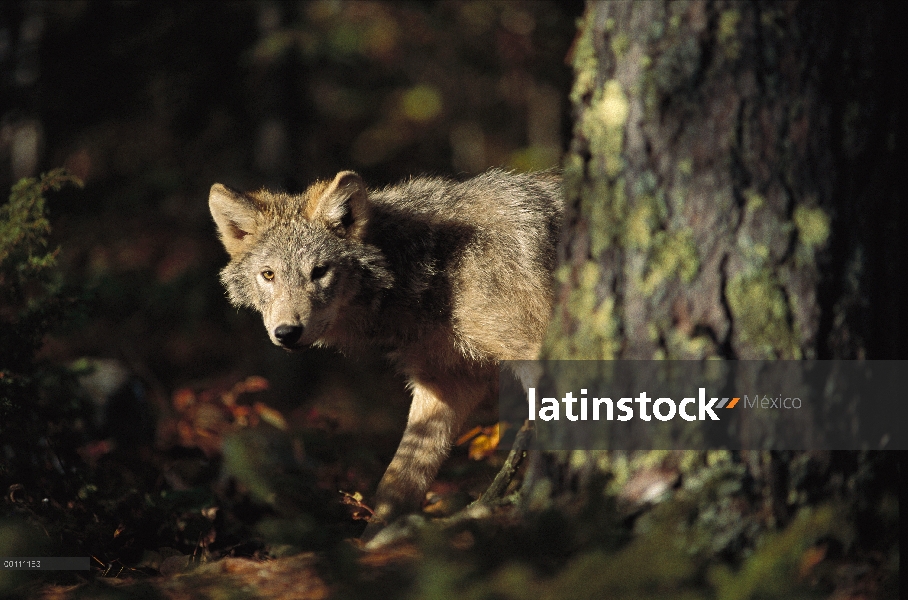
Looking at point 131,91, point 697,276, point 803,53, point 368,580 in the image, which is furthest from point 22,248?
point 131,91

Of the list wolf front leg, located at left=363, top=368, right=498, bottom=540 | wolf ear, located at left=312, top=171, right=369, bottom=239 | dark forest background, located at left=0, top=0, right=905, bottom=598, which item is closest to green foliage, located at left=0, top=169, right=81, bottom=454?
dark forest background, located at left=0, top=0, right=905, bottom=598

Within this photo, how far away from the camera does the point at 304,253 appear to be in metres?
5.93

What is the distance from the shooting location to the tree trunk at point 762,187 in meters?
3.40

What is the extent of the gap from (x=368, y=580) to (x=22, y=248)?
412cm

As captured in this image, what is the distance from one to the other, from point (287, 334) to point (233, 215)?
139cm

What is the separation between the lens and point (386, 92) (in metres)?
20.9

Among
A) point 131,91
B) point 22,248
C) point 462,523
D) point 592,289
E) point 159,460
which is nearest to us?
point 462,523

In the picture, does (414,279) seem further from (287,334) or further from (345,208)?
(287,334)

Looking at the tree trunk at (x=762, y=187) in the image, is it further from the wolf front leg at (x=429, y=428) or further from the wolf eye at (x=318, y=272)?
the wolf eye at (x=318, y=272)

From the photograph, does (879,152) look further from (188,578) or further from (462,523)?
(188,578)

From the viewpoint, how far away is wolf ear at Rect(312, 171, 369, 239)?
19.8 feet

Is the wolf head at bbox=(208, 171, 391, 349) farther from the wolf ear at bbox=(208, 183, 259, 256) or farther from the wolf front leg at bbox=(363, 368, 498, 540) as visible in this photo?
the wolf front leg at bbox=(363, 368, 498, 540)

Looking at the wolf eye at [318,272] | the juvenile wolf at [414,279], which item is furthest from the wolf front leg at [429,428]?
the wolf eye at [318,272]

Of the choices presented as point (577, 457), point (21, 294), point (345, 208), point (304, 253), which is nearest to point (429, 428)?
point (304, 253)
